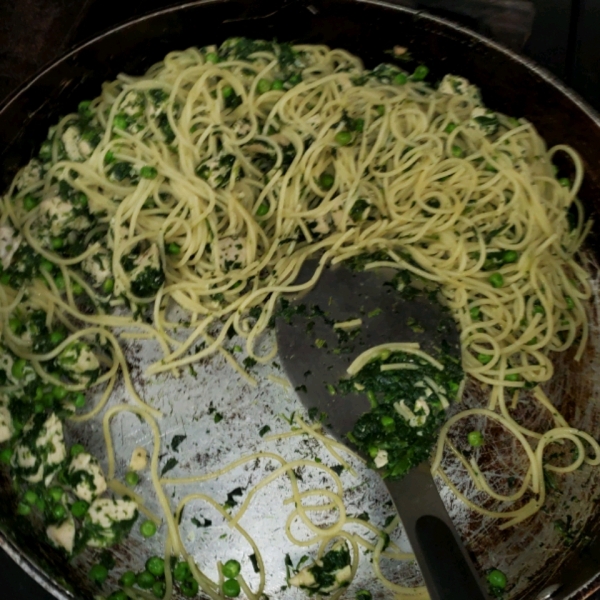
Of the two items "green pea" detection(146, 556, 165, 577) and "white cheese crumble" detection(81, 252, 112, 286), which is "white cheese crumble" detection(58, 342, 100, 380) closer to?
"white cheese crumble" detection(81, 252, 112, 286)

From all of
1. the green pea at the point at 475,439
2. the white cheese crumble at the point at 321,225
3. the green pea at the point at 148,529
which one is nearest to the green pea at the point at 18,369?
the green pea at the point at 148,529

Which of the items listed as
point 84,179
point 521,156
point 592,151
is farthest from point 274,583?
point 592,151

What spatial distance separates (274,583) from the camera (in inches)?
117

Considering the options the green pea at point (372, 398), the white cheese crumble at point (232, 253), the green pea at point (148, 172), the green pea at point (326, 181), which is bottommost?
the green pea at point (372, 398)

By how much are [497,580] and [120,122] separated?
3.28 m

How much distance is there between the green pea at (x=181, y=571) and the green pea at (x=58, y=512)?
649 mm

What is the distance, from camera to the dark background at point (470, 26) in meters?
3.62

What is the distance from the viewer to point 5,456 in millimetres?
2908

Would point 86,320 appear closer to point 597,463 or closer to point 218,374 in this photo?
point 218,374

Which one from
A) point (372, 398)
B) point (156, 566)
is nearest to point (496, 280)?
point (372, 398)

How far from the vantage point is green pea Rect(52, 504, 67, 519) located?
287cm

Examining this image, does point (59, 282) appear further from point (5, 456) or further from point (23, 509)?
point (23, 509)

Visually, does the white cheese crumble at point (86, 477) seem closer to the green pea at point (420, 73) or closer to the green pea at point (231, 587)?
the green pea at point (231, 587)

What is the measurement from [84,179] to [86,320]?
2.69 feet
